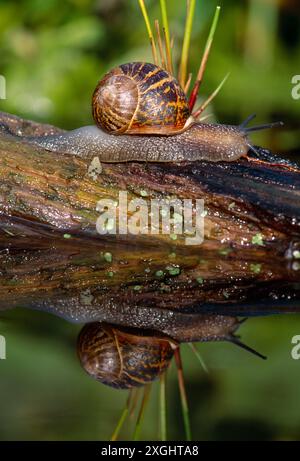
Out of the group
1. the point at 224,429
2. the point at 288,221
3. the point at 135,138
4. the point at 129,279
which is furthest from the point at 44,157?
the point at 224,429

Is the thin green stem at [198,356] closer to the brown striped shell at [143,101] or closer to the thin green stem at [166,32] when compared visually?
the brown striped shell at [143,101]

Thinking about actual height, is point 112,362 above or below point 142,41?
below

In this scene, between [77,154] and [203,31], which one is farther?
[203,31]

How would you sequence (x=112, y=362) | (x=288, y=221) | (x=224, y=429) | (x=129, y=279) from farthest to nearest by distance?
(x=288, y=221)
(x=129, y=279)
(x=112, y=362)
(x=224, y=429)

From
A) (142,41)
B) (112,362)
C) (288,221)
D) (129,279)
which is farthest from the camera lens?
(142,41)

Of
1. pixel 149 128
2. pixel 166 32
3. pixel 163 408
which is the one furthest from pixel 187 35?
pixel 163 408

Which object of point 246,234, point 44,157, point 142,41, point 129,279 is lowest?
point 129,279

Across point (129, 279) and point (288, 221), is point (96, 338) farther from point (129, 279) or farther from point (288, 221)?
point (288, 221)

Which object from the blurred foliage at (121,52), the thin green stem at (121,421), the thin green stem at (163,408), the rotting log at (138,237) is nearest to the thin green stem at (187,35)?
the rotting log at (138,237)
